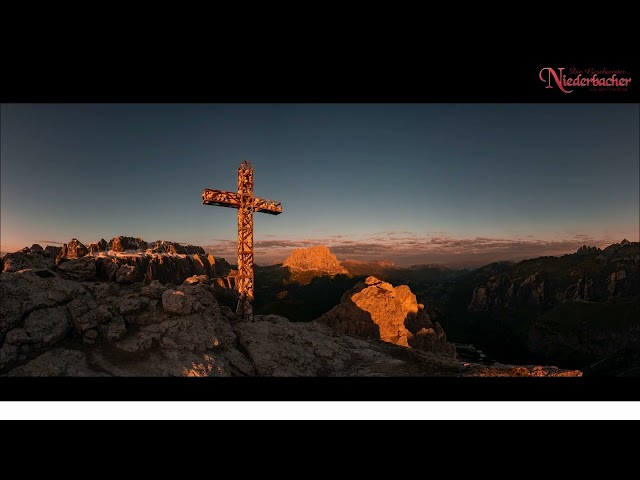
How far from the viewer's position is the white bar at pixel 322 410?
32.7 ft

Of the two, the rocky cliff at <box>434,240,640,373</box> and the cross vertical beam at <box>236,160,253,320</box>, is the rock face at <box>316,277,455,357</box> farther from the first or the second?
the rocky cliff at <box>434,240,640,373</box>

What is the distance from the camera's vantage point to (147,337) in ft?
42.7

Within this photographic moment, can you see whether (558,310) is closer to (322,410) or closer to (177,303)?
(322,410)

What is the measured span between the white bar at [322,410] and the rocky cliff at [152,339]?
1.18 meters

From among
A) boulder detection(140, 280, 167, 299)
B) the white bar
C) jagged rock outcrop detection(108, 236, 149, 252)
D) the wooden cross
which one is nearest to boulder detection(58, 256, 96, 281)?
boulder detection(140, 280, 167, 299)

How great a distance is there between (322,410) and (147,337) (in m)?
8.13
